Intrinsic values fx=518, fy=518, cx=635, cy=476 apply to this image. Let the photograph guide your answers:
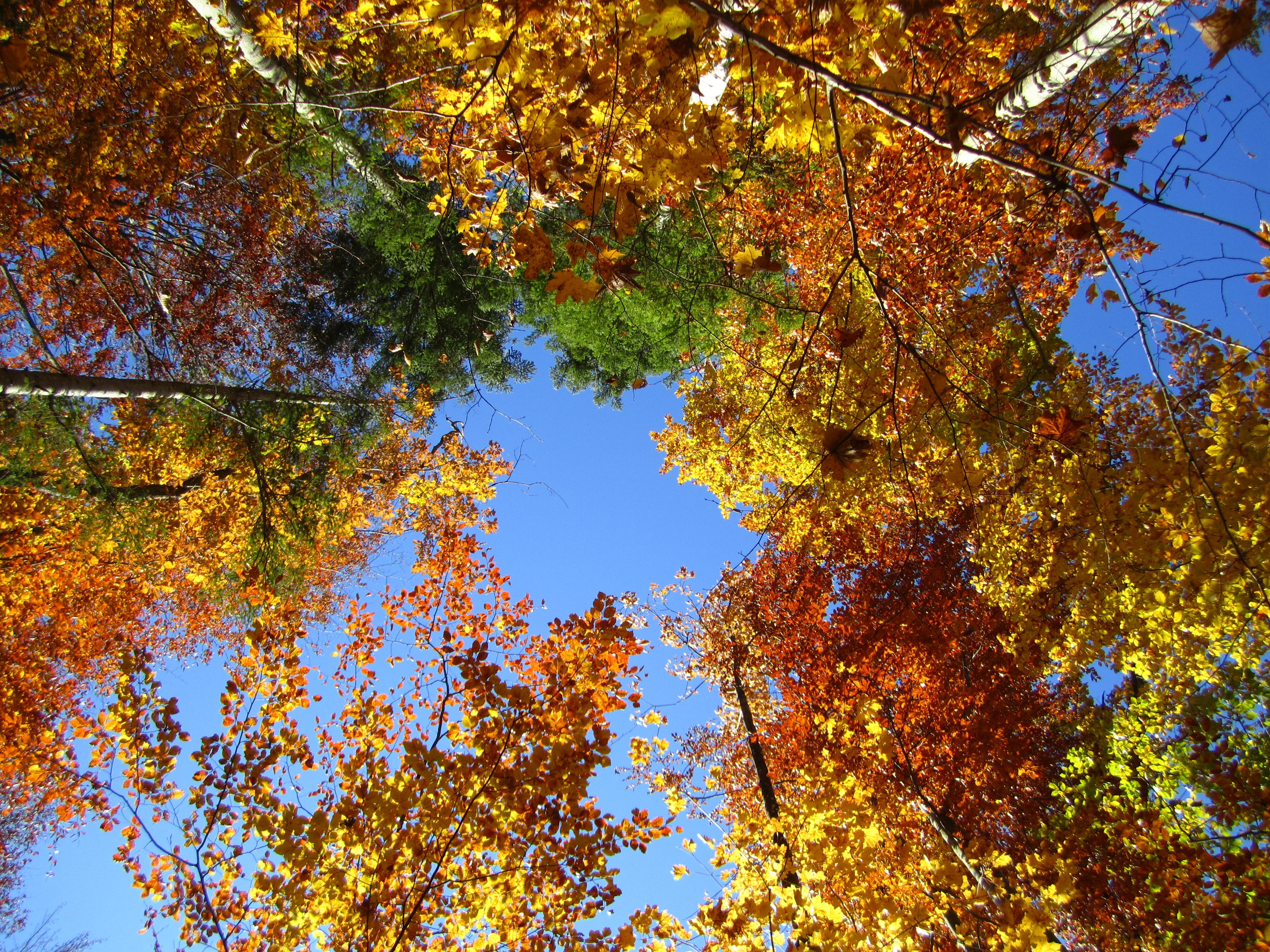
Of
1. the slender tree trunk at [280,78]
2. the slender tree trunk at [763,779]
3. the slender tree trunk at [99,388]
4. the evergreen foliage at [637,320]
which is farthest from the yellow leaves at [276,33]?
the slender tree trunk at [763,779]

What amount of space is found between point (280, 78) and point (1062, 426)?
816cm

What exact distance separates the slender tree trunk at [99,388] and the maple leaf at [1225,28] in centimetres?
564

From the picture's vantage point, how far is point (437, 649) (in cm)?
570

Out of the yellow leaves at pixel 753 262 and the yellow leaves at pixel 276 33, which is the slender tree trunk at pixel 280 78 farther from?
the yellow leaves at pixel 753 262

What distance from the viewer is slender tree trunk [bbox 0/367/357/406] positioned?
3.54 meters

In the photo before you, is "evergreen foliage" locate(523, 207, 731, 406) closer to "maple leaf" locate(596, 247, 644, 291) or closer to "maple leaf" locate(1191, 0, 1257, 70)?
"maple leaf" locate(596, 247, 644, 291)

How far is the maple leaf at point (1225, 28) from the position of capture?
149cm

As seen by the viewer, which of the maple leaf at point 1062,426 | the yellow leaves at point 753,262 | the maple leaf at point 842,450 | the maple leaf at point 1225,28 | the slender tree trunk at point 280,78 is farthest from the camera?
the maple leaf at point 1062,426

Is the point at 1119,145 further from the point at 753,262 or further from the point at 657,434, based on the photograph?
the point at 657,434

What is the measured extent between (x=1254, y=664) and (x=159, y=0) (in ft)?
47.2

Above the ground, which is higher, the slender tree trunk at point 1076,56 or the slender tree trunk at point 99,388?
the slender tree trunk at point 1076,56

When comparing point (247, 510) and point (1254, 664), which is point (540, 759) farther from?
point (1254, 664)

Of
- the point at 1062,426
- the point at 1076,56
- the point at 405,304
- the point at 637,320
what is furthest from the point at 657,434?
the point at 1076,56

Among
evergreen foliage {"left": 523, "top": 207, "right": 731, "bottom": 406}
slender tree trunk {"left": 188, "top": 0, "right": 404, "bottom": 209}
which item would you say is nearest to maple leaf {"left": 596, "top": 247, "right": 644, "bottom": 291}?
slender tree trunk {"left": 188, "top": 0, "right": 404, "bottom": 209}
